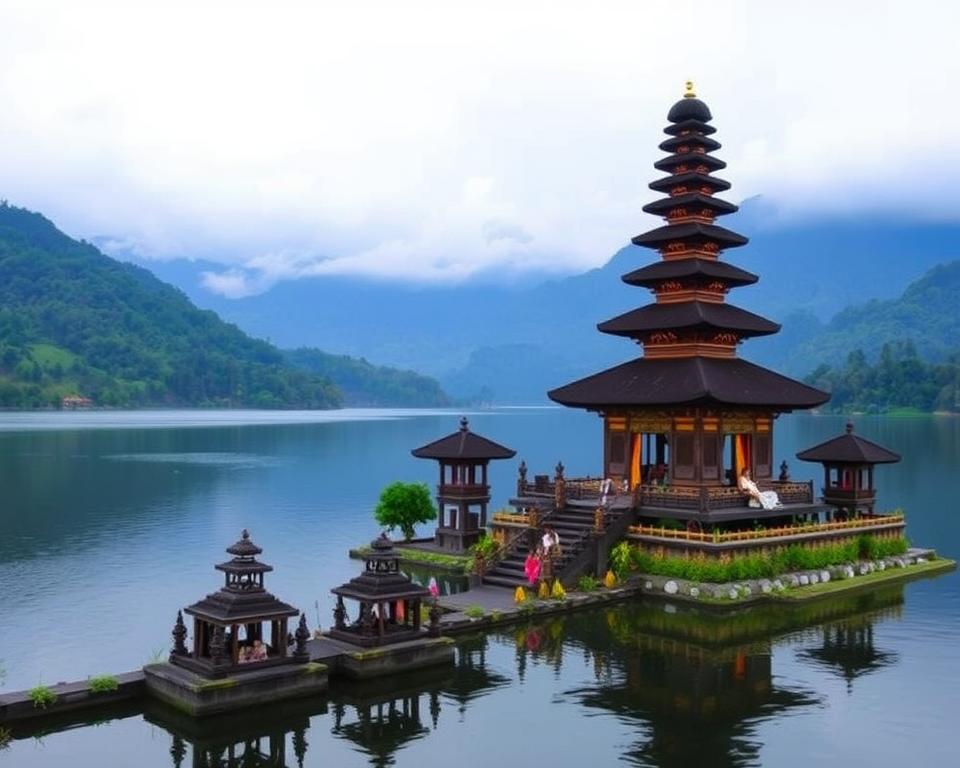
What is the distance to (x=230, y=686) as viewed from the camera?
70.8ft

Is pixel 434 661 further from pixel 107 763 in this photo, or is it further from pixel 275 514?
pixel 275 514

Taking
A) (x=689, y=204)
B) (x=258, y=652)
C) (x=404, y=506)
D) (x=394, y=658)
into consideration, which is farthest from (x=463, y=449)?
(x=258, y=652)

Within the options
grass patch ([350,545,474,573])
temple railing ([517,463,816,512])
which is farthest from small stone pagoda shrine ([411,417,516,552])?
temple railing ([517,463,816,512])

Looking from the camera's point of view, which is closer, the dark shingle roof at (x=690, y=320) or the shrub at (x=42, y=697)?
the shrub at (x=42, y=697)

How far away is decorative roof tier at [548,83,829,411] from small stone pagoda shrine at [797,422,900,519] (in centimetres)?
261

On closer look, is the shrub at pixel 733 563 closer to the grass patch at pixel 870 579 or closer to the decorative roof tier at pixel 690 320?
the grass patch at pixel 870 579

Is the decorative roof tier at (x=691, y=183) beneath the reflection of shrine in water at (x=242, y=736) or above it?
above

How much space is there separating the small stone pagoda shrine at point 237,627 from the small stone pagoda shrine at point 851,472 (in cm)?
2814

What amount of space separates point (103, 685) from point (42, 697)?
125 cm

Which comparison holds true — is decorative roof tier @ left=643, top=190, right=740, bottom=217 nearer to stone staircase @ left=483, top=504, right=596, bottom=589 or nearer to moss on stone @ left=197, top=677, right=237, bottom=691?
stone staircase @ left=483, top=504, right=596, bottom=589

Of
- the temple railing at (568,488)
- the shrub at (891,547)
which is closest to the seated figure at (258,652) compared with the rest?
the temple railing at (568,488)

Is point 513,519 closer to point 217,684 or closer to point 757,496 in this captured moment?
point 757,496

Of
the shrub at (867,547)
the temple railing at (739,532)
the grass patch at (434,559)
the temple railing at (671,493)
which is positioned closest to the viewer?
the temple railing at (739,532)

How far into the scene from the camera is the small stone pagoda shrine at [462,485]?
42.8 metres
